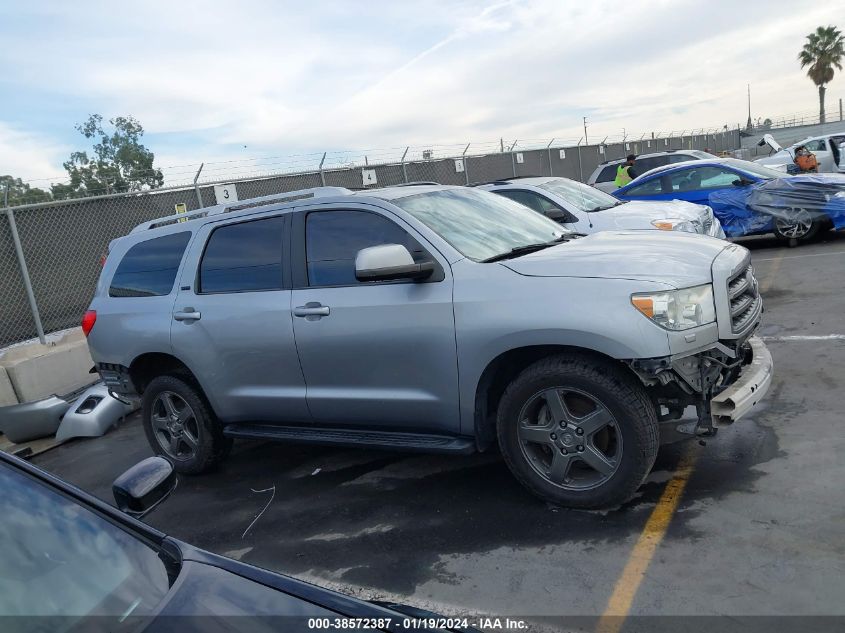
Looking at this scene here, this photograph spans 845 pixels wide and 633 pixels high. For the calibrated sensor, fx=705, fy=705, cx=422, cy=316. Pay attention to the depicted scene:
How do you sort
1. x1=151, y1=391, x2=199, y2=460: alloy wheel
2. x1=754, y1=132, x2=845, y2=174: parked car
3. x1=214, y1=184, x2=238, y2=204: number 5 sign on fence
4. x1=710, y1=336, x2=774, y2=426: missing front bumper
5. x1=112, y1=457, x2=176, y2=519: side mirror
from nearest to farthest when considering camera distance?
x1=112, y1=457, x2=176, y2=519: side mirror
x1=710, y1=336, x2=774, y2=426: missing front bumper
x1=151, y1=391, x2=199, y2=460: alloy wheel
x1=214, y1=184, x2=238, y2=204: number 5 sign on fence
x1=754, y1=132, x2=845, y2=174: parked car

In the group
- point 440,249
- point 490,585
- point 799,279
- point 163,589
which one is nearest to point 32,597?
point 163,589

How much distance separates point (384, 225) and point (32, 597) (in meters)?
3.04

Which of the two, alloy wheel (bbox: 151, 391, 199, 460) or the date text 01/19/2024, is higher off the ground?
the date text 01/19/2024

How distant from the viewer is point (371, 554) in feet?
12.8

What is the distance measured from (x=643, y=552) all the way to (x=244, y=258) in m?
3.25

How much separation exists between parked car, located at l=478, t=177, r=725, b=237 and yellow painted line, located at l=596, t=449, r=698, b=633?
16.6ft

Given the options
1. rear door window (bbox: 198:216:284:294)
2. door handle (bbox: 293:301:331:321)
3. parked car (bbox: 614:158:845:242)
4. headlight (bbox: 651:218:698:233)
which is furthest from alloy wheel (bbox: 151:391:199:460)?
parked car (bbox: 614:158:845:242)

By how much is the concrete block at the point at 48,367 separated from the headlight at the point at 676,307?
7.22 meters

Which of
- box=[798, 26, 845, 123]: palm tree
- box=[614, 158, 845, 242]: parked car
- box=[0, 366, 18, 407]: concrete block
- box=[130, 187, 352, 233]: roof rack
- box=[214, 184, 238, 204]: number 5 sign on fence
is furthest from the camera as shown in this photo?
box=[798, 26, 845, 123]: palm tree

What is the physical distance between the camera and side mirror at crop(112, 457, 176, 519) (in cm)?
242

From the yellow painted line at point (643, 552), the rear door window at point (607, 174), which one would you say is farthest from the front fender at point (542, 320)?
the rear door window at point (607, 174)

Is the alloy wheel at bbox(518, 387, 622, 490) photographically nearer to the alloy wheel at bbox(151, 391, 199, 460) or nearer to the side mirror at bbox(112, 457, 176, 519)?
the side mirror at bbox(112, 457, 176, 519)

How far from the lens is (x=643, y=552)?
11.4ft

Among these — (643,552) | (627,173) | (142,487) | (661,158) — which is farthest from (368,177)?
(142,487)
